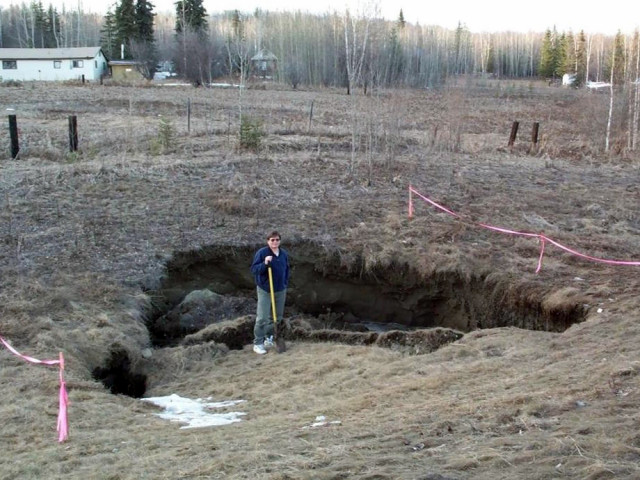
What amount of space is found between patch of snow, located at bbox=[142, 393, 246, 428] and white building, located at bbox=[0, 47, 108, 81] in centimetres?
6405

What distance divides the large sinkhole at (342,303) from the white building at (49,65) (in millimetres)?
59797

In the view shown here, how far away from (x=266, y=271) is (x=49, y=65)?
6540 centimetres

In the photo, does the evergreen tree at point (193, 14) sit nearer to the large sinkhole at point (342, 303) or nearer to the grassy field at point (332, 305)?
the grassy field at point (332, 305)

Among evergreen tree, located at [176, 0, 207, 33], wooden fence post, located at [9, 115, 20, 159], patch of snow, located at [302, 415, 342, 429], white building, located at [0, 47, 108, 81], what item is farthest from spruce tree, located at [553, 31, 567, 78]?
patch of snow, located at [302, 415, 342, 429]

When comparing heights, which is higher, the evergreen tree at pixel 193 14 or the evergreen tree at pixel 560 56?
the evergreen tree at pixel 193 14

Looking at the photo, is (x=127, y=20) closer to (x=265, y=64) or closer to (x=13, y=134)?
(x=265, y=64)

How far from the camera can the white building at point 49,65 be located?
6562 centimetres

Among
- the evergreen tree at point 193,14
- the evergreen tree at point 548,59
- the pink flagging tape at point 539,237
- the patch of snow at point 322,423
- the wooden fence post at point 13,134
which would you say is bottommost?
the patch of snow at point 322,423

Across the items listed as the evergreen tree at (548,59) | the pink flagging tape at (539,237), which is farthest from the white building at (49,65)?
the evergreen tree at (548,59)

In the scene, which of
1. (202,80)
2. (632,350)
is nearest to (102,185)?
(632,350)

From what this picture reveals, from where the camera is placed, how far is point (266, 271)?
8859 mm

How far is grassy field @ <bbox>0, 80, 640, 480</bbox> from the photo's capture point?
15.8 feet

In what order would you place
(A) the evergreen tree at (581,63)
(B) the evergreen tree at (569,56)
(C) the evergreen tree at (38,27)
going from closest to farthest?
1. (A) the evergreen tree at (581,63)
2. (B) the evergreen tree at (569,56)
3. (C) the evergreen tree at (38,27)

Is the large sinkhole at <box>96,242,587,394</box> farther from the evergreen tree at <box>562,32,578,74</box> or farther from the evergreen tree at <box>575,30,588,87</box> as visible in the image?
Answer: the evergreen tree at <box>562,32,578,74</box>
